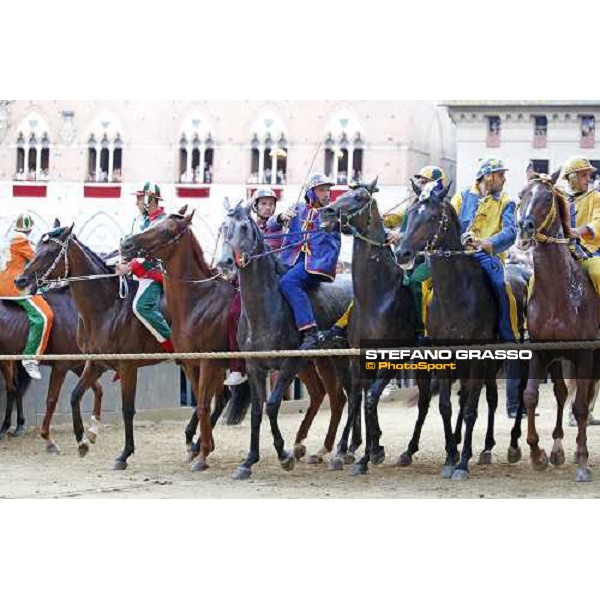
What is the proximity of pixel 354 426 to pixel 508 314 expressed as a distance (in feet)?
6.88

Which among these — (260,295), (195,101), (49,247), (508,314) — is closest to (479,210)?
(508,314)

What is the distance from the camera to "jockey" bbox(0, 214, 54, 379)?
1378 cm

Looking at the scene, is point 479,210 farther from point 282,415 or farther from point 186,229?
point 282,415

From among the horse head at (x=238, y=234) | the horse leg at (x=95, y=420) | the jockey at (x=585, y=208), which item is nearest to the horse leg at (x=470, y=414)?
the jockey at (x=585, y=208)

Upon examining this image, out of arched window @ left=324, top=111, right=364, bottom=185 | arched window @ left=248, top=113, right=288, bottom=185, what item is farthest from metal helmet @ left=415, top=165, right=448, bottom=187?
arched window @ left=324, top=111, right=364, bottom=185

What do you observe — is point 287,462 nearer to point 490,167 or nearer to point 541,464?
point 541,464

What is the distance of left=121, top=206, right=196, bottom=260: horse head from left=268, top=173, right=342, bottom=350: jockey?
3.24 feet

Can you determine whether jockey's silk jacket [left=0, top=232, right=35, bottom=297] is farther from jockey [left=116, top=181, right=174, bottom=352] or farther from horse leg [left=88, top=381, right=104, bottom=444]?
jockey [left=116, top=181, right=174, bottom=352]

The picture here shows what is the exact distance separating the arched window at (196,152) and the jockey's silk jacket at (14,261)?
6.46 m

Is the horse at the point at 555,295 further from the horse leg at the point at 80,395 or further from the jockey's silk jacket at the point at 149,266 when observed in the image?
the horse leg at the point at 80,395

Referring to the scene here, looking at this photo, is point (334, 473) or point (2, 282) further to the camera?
point (2, 282)

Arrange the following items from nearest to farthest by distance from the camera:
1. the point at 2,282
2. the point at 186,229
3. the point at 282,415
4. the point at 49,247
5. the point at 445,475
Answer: the point at 445,475 < the point at 186,229 < the point at 49,247 < the point at 2,282 < the point at 282,415

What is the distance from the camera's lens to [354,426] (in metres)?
11.9

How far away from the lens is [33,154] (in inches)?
813
